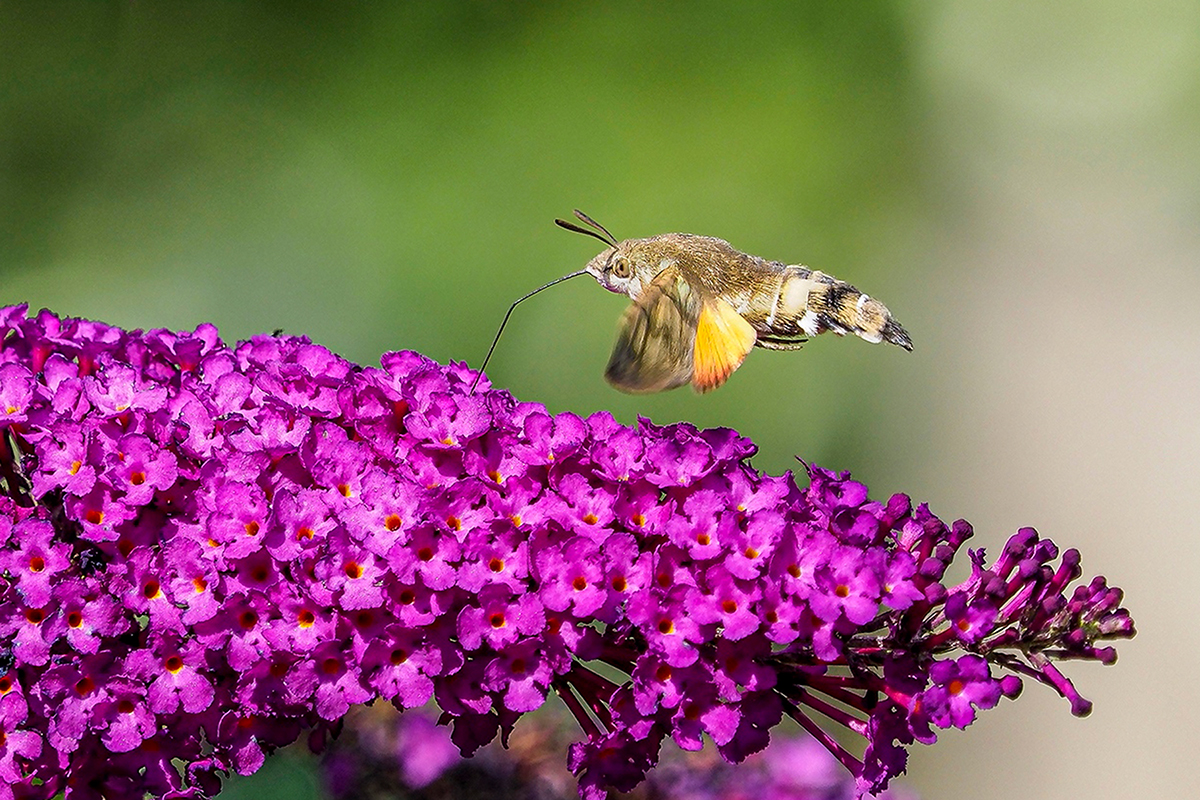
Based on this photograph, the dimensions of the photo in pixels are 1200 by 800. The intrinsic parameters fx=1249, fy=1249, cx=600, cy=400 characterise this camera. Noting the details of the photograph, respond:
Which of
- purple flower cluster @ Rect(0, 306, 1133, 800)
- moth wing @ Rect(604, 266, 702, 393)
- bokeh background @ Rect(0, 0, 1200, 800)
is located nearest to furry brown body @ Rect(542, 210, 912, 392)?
moth wing @ Rect(604, 266, 702, 393)

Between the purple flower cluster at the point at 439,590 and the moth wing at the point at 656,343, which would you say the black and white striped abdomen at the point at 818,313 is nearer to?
the moth wing at the point at 656,343

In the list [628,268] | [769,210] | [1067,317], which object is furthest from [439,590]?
[1067,317]

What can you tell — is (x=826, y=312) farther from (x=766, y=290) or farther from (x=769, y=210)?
(x=769, y=210)

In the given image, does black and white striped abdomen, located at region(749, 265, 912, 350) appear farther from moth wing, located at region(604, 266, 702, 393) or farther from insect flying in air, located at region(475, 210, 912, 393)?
moth wing, located at region(604, 266, 702, 393)

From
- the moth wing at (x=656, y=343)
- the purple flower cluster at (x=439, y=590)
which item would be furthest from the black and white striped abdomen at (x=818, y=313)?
the purple flower cluster at (x=439, y=590)

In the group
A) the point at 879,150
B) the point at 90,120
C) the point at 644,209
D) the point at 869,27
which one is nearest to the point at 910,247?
the point at 879,150

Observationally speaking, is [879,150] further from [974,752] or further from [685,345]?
[685,345]
